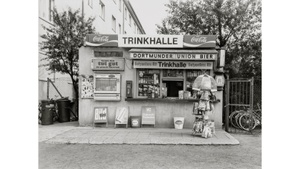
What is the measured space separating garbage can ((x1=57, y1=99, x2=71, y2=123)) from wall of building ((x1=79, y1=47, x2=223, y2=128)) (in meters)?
1.74

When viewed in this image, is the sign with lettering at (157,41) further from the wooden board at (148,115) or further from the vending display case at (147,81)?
the wooden board at (148,115)

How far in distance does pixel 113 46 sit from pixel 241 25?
22.9ft

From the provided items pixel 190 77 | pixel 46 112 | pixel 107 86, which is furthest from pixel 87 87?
pixel 190 77

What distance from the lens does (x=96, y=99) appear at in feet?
32.3

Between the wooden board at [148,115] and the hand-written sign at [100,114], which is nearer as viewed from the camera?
the wooden board at [148,115]

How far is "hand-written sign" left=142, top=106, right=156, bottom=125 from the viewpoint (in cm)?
966

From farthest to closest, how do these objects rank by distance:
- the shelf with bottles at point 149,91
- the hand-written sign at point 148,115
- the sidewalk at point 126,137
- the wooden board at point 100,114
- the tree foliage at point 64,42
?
the tree foliage at point 64,42
the shelf with bottles at point 149,91
the wooden board at point 100,114
the hand-written sign at point 148,115
the sidewalk at point 126,137

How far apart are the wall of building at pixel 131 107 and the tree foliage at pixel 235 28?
331 centimetres

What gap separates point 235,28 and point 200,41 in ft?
14.5

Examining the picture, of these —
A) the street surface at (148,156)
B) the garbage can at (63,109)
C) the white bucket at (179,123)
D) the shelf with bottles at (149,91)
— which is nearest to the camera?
the street surface at (148,156)

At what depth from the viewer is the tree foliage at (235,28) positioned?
12094 millimetres

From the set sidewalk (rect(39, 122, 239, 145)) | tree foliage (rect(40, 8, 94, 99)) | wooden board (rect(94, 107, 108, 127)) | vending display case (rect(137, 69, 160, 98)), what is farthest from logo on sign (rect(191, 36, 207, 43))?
tree foliage (rect(40, 8, 94, 99))

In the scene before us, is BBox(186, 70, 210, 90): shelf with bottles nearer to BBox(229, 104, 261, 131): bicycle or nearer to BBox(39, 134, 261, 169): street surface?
BBox(229, 104, 261, 131): bicycle

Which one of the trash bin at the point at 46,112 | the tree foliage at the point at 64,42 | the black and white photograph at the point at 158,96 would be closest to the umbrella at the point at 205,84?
the black and white photograph at the point at 158,96
